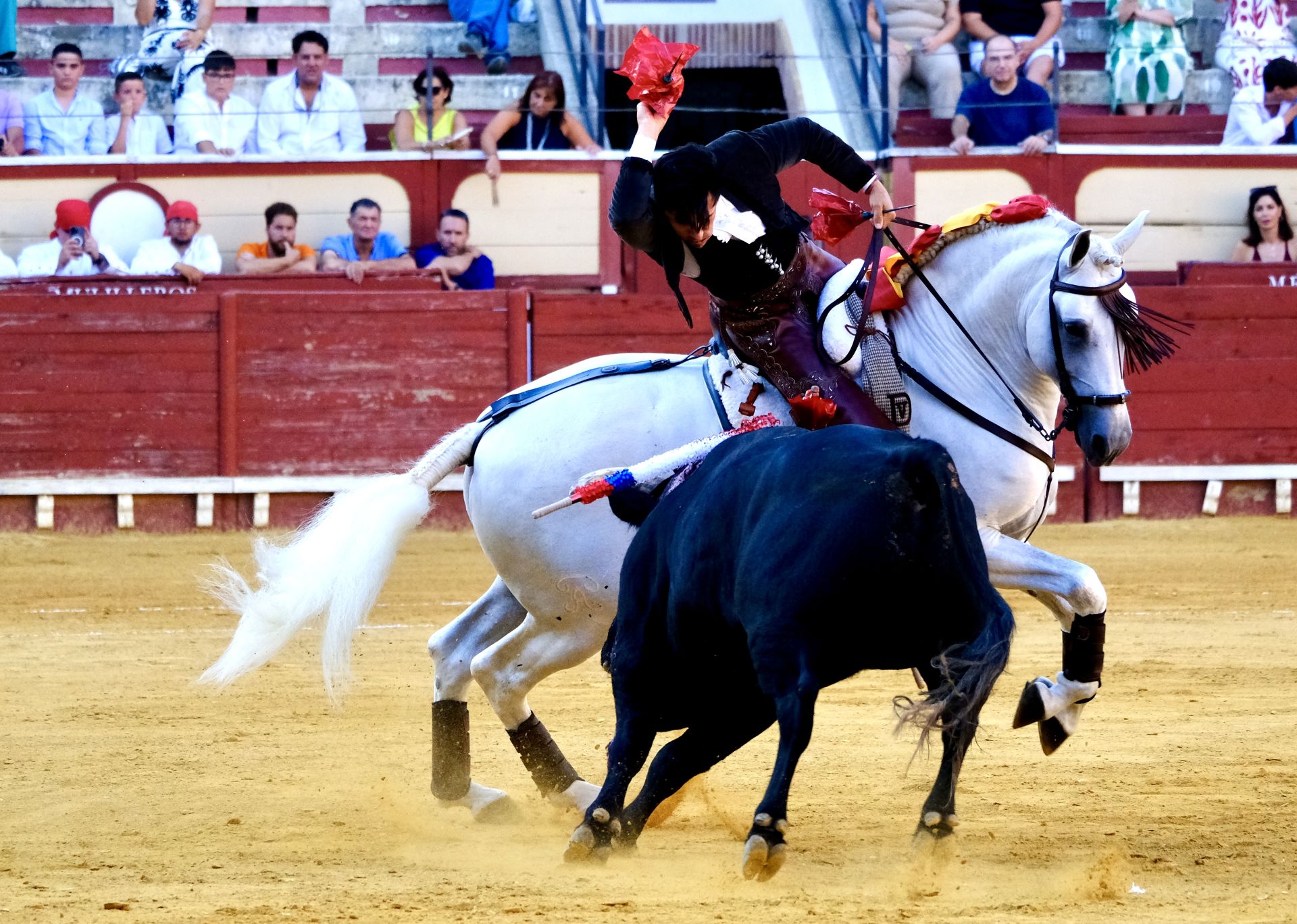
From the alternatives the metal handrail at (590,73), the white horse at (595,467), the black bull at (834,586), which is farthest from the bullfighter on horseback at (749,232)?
the metal handrail at (590,73)

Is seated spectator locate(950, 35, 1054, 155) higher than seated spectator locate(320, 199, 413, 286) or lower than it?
higher

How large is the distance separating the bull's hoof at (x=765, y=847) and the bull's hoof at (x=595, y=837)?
57 centimetres

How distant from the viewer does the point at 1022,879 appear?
346cm

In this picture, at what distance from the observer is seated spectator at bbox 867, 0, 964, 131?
1150 cm

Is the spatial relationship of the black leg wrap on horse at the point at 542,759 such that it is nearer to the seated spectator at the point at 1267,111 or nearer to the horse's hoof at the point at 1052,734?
the horse's hoof at the point at 1052,734

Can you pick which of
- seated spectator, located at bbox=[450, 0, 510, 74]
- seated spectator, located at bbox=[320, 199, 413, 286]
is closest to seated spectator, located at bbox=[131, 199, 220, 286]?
seated spectator, located at bbox=[320, 199, 413, 286]

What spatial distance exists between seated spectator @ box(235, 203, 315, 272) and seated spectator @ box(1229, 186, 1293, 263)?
5845 millimetres

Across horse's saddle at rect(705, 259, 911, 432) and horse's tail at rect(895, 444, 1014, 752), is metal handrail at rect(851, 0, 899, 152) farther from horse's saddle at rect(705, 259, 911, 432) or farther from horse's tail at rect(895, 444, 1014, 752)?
horse's tail at rect(895, 444, 1014, 752)

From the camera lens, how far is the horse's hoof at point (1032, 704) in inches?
159

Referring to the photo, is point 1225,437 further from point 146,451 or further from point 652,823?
point 652,823

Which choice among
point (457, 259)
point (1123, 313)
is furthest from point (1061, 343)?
point (457, 259)

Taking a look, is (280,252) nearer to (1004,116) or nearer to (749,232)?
(1004,116)

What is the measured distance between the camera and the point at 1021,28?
1172 centimetres

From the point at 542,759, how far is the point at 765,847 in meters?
1.71
